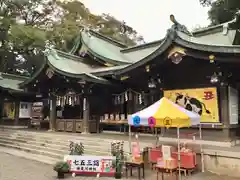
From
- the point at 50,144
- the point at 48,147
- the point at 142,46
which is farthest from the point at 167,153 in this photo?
the point at 142,46

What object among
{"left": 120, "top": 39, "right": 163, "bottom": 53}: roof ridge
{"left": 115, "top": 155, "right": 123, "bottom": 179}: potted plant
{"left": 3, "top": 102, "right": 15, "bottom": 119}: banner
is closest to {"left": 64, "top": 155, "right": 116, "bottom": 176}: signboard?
{"left": 115, "top": 155, "right": 123, "bottom": 179}: potted plant

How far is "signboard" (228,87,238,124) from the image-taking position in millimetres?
9505

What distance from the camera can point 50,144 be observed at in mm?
11953

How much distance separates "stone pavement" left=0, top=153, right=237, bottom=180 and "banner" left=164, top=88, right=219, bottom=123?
308 centimetres

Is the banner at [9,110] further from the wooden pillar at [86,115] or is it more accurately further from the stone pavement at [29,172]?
the stone pavement at [29,172]

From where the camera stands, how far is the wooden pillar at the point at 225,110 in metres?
9.34

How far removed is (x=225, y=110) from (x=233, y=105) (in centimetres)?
72

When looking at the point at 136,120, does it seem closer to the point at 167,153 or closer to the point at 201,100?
the point at 167,153

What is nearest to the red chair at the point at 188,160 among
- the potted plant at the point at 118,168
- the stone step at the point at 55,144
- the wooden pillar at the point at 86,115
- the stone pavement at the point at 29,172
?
the stone pavement at the point at 29,172

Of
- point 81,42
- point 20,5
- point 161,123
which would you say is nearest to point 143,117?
point 161,123

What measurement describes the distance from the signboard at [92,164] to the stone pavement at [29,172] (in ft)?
0.94

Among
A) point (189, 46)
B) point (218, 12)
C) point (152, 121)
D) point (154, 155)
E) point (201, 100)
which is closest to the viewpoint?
point (152, 121)

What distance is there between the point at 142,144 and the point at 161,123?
3.48 metres

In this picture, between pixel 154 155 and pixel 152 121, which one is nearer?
pixel 152 121
